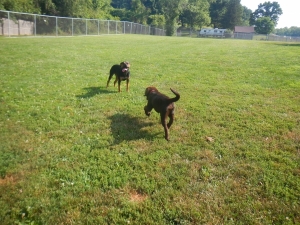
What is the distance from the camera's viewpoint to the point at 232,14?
92625 mm

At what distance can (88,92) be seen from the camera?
22.8 feet

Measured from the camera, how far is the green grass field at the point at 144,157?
2.67 metres

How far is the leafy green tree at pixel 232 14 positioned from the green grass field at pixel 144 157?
319 feet

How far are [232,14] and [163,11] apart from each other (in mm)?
34925

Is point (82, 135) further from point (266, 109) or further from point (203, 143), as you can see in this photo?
point (266, 109)

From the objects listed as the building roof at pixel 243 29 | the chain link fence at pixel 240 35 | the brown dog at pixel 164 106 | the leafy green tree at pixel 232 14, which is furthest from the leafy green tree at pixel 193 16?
the brown dog at pixel 164 106

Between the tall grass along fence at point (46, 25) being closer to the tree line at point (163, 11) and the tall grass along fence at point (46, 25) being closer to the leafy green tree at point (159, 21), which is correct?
the tree line at point (163, 11)

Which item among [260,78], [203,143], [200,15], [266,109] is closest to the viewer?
[203,143]

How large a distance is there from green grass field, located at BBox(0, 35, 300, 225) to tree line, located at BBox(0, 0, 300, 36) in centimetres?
3074

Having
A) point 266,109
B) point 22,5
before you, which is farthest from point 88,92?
point 22,5

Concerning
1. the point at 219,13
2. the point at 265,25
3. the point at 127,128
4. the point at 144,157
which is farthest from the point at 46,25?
the point at 265,25

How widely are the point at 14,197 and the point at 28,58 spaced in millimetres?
10919

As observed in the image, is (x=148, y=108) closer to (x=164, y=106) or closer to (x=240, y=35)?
(x=164, y=106)

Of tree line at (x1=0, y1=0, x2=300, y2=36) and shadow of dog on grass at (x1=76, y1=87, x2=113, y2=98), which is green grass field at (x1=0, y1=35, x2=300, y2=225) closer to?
shadow of dog on grass at (x1=76, y1=87, x2=113, y2=98)
